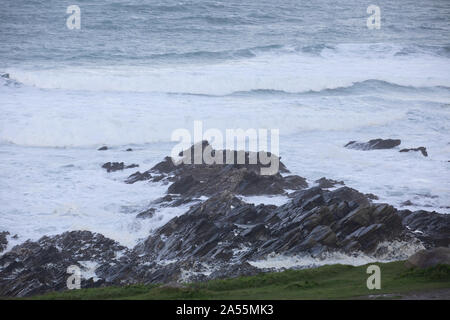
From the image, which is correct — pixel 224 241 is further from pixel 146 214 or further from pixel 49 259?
pixel 49 259

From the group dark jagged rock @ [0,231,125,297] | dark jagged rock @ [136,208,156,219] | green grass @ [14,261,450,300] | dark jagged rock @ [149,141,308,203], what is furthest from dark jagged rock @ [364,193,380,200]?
dark jagged rock @ [0,231,125,297]

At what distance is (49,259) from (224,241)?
5.48 meters

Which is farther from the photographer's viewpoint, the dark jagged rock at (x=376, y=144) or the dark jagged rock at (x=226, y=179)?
the dark jagged rock at (x=376, y=144)

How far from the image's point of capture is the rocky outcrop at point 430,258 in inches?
600

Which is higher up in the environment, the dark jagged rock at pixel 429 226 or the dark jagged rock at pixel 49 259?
the dark jagged rock at pixel 429 226

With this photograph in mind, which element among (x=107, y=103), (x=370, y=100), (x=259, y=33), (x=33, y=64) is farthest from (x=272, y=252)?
(x=259, y=33)

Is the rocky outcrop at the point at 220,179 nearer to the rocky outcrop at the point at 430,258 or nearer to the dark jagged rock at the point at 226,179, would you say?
the dark jagged rock at the point at 226,179

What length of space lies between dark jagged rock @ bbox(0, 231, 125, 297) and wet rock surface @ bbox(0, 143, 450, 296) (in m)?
0.03


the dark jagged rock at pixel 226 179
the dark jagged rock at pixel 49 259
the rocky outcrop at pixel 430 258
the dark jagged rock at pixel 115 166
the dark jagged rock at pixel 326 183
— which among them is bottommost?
the dark jagged rock at pixel 49 259

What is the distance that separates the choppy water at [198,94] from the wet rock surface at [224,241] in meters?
1.48

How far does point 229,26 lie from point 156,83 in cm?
1830

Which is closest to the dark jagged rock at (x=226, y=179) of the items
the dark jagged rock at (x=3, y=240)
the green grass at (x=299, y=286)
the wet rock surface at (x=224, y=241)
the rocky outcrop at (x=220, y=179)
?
the rocky outcrop at (x=220, y=179)

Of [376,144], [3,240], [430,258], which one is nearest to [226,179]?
[3,240]

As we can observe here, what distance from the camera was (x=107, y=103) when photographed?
1537 inches
